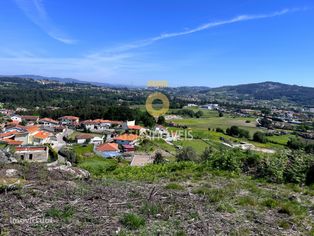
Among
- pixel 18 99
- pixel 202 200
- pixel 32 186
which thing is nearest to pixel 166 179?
pixel 202 200

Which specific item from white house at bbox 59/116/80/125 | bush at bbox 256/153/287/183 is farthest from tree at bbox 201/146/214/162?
white house at bbox 59/116/80/125

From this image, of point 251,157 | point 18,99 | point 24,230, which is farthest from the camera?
point 18,99

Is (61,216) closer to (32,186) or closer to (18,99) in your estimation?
(32,186)

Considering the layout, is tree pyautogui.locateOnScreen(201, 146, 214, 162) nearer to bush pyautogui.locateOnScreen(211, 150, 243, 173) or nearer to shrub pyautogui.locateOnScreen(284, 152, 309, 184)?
bush pyautogui.locateOnScreen(211, 150, 243, 173)

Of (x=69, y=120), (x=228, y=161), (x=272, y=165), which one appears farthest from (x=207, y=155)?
(x=69, y=120)

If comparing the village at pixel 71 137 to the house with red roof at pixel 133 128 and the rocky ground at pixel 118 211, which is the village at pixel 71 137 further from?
the rocky ground at pixel 118 211

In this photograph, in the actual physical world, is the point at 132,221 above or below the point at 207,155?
above

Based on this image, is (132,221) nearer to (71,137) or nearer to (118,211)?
(118,211)
